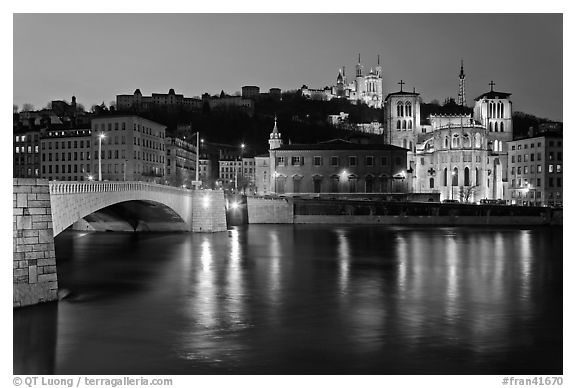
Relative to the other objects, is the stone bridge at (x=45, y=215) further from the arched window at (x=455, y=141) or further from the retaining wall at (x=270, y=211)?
the arched window at (x=455, y=141)

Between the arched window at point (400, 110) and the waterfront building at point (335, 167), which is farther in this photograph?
the arched window at point (400, 110)

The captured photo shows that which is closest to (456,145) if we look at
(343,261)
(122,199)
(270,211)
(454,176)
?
(454,176)

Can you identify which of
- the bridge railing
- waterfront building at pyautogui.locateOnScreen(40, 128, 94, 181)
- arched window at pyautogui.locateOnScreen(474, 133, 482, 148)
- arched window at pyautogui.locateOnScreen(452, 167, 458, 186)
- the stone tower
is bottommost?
the bridge railing

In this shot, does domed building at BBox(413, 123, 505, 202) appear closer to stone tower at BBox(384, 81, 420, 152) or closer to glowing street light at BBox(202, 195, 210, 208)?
stone tower at BBox(384, 81, 420, 152)

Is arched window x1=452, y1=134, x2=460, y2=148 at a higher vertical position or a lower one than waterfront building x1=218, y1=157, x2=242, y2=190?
higher

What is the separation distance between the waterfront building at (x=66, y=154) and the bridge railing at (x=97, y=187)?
146ft

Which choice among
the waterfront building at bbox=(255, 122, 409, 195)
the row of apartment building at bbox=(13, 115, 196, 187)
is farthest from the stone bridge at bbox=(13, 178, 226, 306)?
the waterfront building at bbox=(255, 122, 409, 195)

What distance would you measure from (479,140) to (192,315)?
3608 inches

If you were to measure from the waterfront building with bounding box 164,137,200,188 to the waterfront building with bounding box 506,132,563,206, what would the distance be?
49206 millimetres

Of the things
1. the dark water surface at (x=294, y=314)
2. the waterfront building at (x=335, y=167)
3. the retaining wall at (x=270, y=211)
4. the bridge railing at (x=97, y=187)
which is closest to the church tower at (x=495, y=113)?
the waterfront building at (x=335, y=167)

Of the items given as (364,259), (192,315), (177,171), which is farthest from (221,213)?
(177,171)

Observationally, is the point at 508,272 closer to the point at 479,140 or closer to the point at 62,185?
the point at 62,185

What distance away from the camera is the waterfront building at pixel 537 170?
94.6m

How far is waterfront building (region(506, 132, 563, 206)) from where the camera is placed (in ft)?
310
